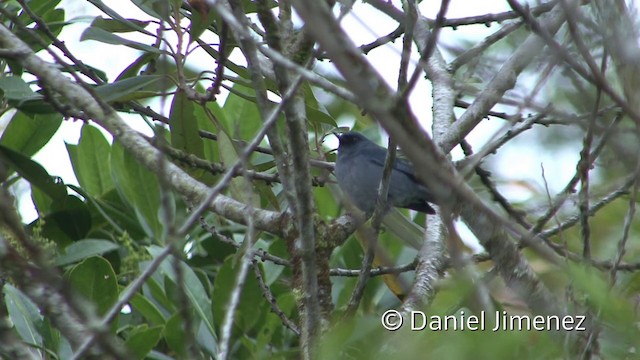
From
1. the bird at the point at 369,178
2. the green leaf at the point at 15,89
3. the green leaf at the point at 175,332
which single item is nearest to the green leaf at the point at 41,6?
the green leaf at the point at 15,89

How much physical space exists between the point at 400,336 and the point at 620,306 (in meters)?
0.47

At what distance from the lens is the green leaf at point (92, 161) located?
5.09 meters

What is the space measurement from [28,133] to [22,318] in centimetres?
106

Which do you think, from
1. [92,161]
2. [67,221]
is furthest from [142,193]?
[92,161]

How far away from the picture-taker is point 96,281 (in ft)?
12.8

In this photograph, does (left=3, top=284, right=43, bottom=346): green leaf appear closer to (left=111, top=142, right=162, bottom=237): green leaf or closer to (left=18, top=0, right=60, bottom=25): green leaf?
(left=111, top=142, right=162, bottom=237): green leaf

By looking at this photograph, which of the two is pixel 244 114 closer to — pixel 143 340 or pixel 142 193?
pixel 142 193

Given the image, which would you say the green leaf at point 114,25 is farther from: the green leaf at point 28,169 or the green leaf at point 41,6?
the green leaf at point 28,169

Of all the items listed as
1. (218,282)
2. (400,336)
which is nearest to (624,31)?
(400,336)

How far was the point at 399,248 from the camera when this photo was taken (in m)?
4.99

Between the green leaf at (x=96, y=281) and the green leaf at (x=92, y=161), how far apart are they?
4.20 feet

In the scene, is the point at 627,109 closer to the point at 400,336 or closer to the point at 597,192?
the point at 400,336

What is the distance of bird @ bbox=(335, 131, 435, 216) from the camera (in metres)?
5.32

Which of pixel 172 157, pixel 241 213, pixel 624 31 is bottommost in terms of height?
pixel 241 213
